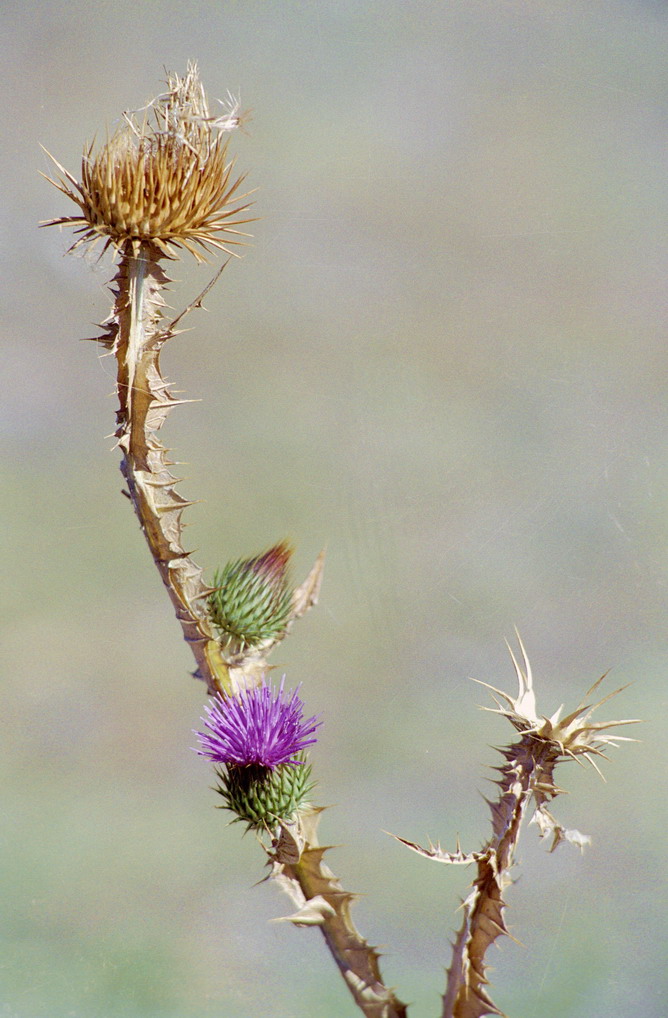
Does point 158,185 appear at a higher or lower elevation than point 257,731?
higher

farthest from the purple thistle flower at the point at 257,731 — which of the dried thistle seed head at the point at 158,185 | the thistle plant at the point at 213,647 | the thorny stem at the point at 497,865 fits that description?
the dried thistle seed head at the point at 158,185

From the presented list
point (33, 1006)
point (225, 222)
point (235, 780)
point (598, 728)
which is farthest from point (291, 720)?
point (33, 1006)

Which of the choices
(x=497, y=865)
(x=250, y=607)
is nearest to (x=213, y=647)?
(x=250, y=607)

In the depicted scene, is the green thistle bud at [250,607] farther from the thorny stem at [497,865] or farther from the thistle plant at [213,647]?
the thorny stem at [497,865]

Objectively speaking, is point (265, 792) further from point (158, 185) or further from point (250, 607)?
point (158, 185)
